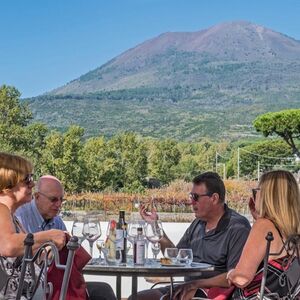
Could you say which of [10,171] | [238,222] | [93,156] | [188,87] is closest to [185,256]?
[238,222]

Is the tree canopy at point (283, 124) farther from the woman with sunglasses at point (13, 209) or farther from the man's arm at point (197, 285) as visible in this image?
the woman with sunglasses at point (13, 209)

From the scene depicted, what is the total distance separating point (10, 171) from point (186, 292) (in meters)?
1.08

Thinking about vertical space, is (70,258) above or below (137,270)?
above

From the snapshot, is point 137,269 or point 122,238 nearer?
point 137,269

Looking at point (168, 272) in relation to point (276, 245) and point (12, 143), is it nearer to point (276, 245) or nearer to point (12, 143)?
point (276, 245)

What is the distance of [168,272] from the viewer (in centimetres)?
269

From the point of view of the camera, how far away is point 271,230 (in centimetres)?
238

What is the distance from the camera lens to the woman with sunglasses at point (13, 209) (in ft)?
6.93

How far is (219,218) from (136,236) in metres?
0.52

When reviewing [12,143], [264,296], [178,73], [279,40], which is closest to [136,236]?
[264,296]

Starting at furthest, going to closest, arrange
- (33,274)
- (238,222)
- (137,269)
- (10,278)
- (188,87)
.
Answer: (188,87), (238,222), (137,269), (10,278), (33,274)

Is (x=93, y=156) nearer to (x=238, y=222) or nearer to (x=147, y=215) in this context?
(x=147, y=215)

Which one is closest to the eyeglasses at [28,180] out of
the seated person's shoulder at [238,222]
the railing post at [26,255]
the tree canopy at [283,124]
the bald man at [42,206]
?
the railing post at [26,255]

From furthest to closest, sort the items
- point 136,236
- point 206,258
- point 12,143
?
point 12,143
point 206,258
point 136,236
